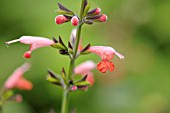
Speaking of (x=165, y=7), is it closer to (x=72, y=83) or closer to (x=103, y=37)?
(x=103, y=37)

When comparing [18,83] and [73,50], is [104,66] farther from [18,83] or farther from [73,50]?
[18,83]

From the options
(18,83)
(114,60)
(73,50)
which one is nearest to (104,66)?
(73,50)

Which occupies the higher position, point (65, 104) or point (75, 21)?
point (75, 21)

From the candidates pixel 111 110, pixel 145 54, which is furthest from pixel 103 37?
pixel 111 110

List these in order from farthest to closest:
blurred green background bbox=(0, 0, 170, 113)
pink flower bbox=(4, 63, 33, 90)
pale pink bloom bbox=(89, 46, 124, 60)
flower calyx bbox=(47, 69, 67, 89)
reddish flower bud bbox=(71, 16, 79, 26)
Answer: blurred green background bbox=(0, 0, 170, 113) → pink flower bbox=(4, 63, 33, 90) → pale pink bloom bbox=(89, 46, 124, 60) → flower calyx bbox=(47, 69, 67, 89) → reddish flower bud bbox=(71, 16, 79, 26)

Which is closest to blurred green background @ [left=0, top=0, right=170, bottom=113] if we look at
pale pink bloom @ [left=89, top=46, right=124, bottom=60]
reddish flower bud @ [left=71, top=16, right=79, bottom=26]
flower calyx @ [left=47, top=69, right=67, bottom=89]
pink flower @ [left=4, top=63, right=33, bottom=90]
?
pink flower @ [left=4, top=63, right=33, bottom=90]

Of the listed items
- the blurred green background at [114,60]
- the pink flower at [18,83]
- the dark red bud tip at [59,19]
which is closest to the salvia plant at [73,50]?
the dark red bud tip at [59,19]

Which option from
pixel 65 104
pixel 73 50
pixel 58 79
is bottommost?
pixel 65 104

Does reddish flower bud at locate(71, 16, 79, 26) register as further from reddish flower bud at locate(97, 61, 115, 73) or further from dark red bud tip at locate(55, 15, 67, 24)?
reddish flower bud at locate(97, 61, 115, 73)

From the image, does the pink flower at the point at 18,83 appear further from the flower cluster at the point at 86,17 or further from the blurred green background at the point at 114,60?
the blurred green background at the point at 114,60
